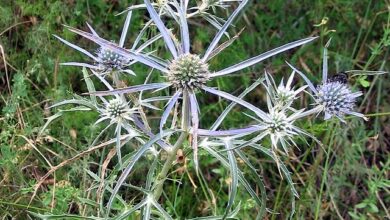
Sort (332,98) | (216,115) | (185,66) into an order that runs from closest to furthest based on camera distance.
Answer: (185,66), (332,98), (216,115)

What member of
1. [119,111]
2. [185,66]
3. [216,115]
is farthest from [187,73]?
[216,115]

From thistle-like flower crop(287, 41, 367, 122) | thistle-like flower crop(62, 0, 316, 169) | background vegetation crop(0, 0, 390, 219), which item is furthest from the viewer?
background vegetation crop(0, 0, 390, 219)

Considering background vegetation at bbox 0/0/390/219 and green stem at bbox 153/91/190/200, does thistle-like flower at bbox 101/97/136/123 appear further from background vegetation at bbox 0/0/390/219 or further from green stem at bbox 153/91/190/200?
background vegetation at bbox 0/0/390/219

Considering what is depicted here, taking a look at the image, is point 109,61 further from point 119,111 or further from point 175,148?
point 175,148

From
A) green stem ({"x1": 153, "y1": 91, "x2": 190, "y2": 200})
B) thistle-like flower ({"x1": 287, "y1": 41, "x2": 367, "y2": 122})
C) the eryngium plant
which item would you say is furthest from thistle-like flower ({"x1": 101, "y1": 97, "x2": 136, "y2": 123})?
thistle-like flower ({"x1": 287, "y1": 41, "x2": 367, "y2": 122})

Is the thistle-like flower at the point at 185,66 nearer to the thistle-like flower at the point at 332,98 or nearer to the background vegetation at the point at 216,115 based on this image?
the thistle-like flower at the point at 332,98

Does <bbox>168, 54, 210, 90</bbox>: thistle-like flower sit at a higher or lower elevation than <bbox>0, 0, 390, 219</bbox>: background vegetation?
higher

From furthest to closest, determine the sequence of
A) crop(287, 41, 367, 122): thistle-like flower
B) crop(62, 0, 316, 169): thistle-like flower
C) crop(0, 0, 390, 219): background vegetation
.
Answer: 1. crop(0, 0, 390, 219): background vegetation
2. crop(287, 41, 367, 122): thistle-like flower
3. crop(62, 0, 316, 169): thistle-like flower

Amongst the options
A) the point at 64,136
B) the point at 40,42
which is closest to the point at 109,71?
the point at 64,136
